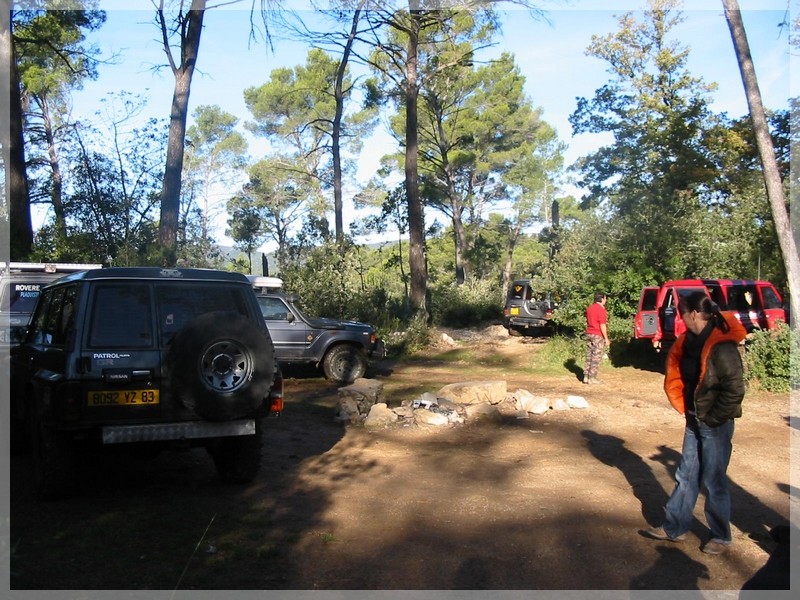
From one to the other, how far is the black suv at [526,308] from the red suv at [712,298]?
297 inches

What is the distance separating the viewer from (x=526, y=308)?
79.5 feet

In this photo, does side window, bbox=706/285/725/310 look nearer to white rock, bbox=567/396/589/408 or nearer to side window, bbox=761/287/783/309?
side window, bbox=761/287/783/309

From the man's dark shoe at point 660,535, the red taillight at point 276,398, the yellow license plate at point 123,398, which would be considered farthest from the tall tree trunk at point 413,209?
the man's dark shoe at point 660,535

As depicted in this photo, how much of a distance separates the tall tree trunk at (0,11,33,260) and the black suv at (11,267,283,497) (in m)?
11.2

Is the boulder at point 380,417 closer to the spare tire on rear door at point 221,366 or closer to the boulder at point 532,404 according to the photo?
the boulder at point 532,404

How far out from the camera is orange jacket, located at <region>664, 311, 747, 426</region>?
16.7ft

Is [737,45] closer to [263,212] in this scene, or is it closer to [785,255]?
[785,255]

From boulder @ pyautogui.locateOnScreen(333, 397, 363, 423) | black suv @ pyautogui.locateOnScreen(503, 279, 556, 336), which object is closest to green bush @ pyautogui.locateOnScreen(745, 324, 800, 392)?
boulder @ pyautogui.locateOnScreen(333, 397, 363, 423)

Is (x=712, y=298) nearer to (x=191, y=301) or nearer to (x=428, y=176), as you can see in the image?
(x=191, y=301)

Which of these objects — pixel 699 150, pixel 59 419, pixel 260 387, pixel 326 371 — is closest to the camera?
pixel 59 419

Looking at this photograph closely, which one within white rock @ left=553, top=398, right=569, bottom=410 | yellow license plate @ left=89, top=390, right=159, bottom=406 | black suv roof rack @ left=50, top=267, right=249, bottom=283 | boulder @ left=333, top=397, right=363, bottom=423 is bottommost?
white rock @ left=553, top=398, right=569, bottom=410

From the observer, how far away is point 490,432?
9.84 meters

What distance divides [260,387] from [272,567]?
1665 millimetres

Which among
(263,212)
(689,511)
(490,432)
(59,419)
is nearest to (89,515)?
(59,419)
